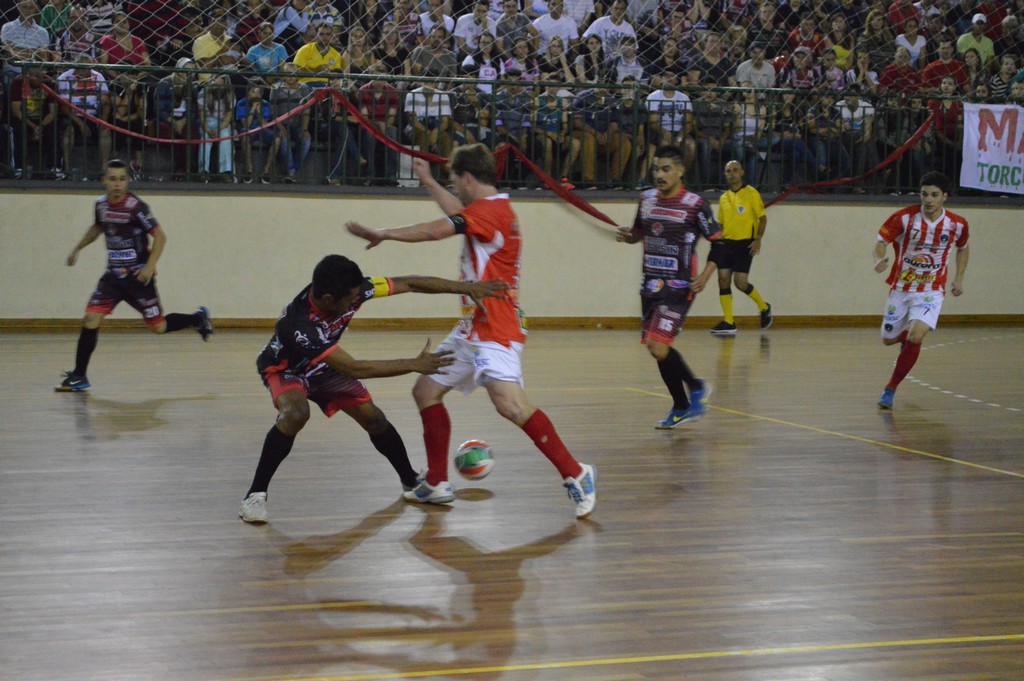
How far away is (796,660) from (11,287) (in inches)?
486

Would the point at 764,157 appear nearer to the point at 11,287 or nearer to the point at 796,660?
the point at 11,287

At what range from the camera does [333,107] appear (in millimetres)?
14711

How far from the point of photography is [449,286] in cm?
507

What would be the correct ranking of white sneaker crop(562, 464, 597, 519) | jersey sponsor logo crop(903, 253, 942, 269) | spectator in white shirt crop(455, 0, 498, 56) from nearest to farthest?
1. white sneaker crop(562, 464, 597, 519)
2. jersey sponsor logo crop(903, 253, 942, 269)
3. spectator in white shirt crop(455, 0, 498, 56)

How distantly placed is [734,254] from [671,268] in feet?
24.8

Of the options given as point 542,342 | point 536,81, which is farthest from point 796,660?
point 536,81

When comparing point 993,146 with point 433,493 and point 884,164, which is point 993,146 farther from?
point 433,493

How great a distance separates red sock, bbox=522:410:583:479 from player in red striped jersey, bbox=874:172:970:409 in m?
4.36

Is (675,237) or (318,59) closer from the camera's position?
(675,237)

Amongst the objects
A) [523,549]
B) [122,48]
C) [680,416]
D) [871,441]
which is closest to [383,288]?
[523,549]

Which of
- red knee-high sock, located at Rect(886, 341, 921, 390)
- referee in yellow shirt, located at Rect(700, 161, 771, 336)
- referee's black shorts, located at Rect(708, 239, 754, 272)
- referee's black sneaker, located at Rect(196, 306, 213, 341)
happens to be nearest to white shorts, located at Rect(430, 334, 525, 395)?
red knee-high sock, located at Rect(886, 341, 921, 390)

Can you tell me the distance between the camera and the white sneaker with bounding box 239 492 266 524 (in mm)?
5160

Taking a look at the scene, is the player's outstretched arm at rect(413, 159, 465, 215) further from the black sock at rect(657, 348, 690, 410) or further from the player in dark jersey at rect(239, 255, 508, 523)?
the black sock at rect(657, 348, 690, 410)

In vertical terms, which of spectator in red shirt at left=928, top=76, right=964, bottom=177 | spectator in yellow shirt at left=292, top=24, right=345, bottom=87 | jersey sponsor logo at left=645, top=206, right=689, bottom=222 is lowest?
jersey sponsor logo at left=645, top=206, right=689, bottom=222
